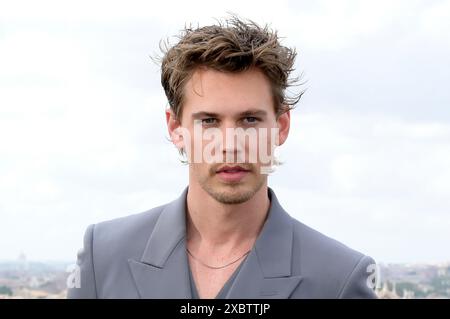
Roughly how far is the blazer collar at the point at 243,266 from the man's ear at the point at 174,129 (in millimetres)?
663

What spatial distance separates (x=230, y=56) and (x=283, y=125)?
3.62 feet

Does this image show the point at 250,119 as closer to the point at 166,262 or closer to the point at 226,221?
the point at 226,221

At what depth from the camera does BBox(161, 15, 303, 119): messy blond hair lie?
8.48 meters

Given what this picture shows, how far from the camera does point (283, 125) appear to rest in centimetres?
906

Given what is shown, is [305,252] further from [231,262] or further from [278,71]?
[278,71]

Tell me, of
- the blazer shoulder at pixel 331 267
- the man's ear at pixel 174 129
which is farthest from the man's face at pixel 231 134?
the blazer shoulder at pixel 331 267

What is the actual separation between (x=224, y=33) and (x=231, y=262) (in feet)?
7.86

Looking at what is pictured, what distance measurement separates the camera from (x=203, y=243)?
29.0ft

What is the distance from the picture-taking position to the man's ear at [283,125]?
8.98m

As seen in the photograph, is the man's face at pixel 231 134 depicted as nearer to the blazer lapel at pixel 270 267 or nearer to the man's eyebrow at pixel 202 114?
the man's eyebrow at pixel 202 114

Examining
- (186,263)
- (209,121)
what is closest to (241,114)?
(209,121)

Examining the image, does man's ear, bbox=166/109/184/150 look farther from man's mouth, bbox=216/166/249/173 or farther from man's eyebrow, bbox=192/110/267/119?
man's mouth, bbox=216/166/249/173
